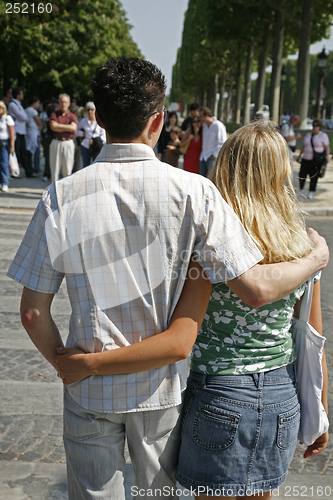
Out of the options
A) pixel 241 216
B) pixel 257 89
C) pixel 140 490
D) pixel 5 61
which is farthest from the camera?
pixel 257 89

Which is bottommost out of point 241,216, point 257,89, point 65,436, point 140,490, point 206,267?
point 140,490

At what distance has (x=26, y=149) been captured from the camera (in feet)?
46.6

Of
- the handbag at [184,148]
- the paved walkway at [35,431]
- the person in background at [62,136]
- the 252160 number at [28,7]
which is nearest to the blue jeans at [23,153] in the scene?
the person in background at [62,136]

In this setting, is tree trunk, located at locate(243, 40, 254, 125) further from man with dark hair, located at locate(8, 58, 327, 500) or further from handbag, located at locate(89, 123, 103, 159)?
man with dark hair, located at locate(8, 58, 327, 500)

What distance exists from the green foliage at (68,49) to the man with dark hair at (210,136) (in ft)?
52.0

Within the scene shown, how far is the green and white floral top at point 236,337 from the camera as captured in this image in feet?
5.52

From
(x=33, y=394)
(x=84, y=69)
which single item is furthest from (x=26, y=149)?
(x=84, y=69)

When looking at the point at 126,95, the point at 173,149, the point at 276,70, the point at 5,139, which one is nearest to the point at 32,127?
the point at 5,139

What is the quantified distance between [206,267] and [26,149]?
13.5 m

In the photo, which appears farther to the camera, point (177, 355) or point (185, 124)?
point (185, 124)

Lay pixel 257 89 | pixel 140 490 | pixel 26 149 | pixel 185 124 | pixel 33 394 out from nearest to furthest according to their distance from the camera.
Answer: pixel 140 490, pixel 33 394, pixel 185 124, pixel 26 149, pixel 257 89

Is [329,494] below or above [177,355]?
below

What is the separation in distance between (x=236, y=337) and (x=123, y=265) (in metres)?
0.45

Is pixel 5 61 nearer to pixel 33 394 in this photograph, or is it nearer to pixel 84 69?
pixel 84 69
